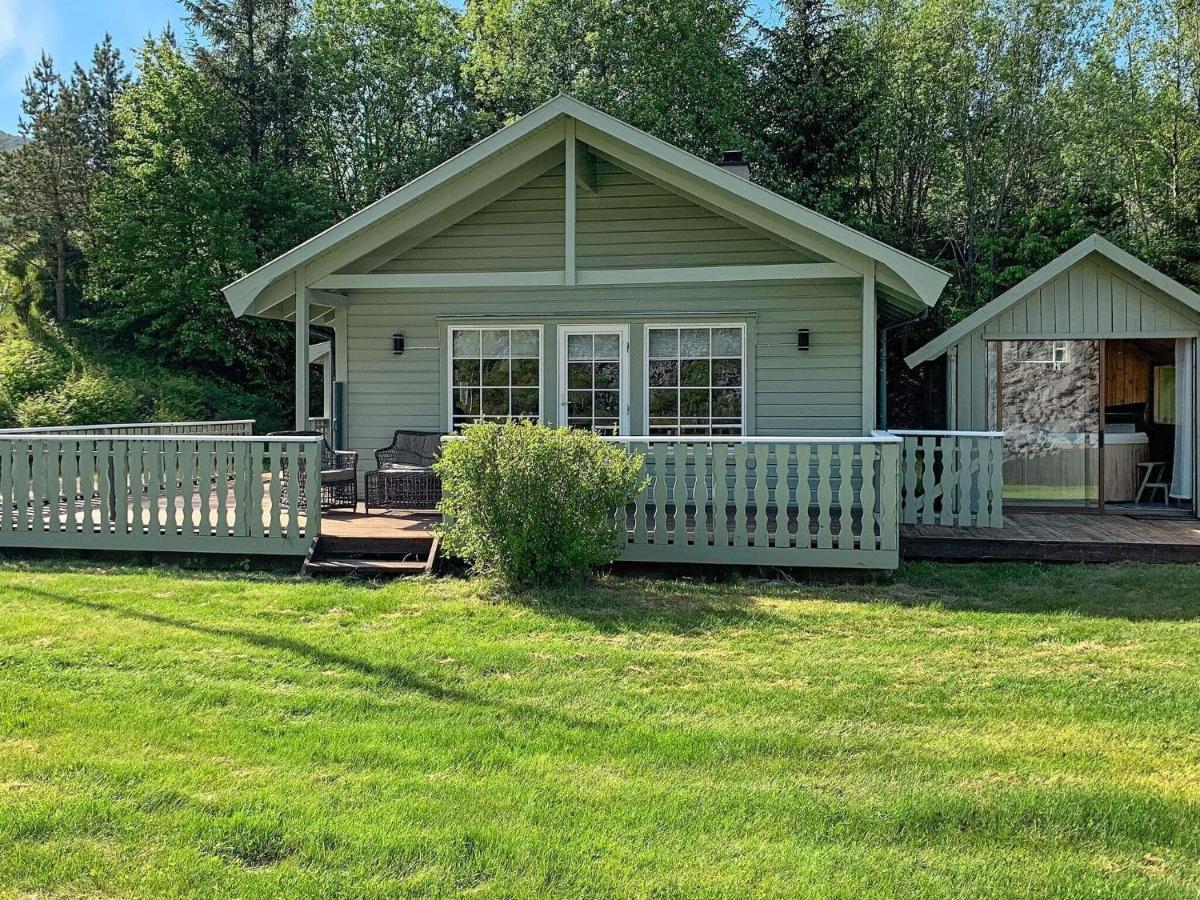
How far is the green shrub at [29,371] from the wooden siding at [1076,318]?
18.1 metres

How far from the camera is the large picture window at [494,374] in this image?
10055mm

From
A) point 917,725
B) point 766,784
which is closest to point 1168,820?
point 917,725

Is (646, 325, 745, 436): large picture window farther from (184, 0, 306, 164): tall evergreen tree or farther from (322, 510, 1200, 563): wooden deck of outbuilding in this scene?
(184, 0, 306, 164): tall evergreen tree

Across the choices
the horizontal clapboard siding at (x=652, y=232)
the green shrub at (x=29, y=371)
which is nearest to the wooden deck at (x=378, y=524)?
the horizontal clapboard siding at (x=652, y=232)

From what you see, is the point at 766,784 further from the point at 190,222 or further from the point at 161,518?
the point at 190,222

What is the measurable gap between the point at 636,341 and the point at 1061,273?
15.5 ft

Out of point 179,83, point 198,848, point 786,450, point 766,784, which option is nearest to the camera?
point 198,848

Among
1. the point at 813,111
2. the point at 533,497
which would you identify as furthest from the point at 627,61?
the point at 533,497

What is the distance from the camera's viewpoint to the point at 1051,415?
1061 cm

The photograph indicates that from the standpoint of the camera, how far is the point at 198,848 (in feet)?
9.31

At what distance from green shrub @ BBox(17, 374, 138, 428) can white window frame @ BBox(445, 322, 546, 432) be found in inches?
393

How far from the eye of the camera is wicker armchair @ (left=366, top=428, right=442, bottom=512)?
8.73 meters

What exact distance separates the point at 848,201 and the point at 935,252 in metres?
3.13

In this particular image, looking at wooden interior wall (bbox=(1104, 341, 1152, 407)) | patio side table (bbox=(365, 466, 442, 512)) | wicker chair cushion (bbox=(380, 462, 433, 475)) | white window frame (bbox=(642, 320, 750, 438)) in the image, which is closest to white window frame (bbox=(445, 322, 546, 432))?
wicker chair cushion (bbox=(380, 462, 433, 475))
